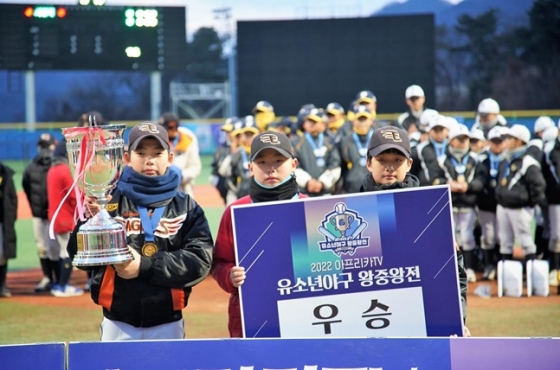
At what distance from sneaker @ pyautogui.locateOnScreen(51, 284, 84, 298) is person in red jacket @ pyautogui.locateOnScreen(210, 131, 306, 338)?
24.8ft

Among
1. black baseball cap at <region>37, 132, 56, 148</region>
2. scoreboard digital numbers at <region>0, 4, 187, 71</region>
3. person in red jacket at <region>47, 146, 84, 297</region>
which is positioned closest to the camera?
person in red jacket at <region>47, 146, 84, 297</region>

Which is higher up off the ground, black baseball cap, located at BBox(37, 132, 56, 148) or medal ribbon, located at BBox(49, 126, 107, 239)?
black baseball cap, located at BBox(37, 132, 56, 148)

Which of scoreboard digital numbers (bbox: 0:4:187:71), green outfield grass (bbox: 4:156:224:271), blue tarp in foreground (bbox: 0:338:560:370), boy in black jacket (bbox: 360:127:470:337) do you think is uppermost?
scoreboard digital numbers (bbox: 0:4:187:71)

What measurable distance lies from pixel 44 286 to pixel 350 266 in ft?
29.4

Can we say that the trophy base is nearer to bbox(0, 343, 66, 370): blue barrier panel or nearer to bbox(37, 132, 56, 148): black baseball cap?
bbox(0, 343, 66, 370): blue barrier panel

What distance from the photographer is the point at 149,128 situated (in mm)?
5070

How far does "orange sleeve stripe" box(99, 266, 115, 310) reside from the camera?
4.92 m

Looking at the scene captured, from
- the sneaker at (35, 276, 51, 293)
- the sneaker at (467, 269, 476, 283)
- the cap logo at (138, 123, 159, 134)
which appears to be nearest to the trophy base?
the cap logo at (138, 123, 159, 134)

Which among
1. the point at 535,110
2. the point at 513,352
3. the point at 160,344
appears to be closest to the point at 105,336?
the point at 160,344

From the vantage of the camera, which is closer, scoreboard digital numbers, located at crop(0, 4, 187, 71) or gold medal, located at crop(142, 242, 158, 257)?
gold medal, located at crop(142, 242, 158, 257)

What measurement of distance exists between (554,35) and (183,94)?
30.5 meters

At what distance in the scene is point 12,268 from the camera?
14922 mm

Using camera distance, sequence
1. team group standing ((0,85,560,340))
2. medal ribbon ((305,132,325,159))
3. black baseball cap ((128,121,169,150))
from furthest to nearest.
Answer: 1. medal ribbon ((305,132,325,159))
2. team group standing ((0,85,560,340))
3. black baseball cap ((128,121,169,150))

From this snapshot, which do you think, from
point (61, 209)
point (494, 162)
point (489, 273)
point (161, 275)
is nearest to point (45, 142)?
point (61, 209)
